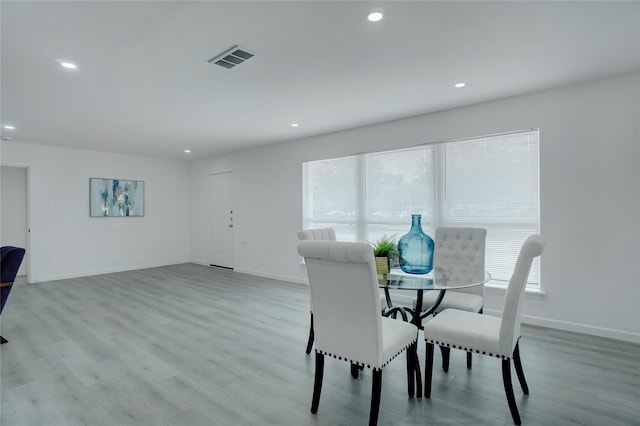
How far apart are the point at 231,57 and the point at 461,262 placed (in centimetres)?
268

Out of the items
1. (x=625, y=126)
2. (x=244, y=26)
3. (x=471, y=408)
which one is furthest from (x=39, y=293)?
(x=625, y=126)

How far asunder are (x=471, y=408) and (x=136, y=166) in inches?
296

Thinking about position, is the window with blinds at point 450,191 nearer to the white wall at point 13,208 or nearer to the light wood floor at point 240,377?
the light wood floor at point 240,377

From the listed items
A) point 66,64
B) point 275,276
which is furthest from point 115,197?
point 66,64

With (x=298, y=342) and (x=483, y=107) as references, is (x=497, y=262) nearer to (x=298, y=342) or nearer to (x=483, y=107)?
(x=483, y=107)

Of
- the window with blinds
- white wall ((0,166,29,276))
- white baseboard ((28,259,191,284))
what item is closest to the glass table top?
the window with blinds

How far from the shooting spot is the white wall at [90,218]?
5945 mm

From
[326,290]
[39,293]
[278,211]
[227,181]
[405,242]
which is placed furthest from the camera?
[227,181]

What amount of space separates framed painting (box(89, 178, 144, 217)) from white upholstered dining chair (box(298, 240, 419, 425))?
6.45 meters

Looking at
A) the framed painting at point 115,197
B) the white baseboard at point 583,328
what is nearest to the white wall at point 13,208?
the framed painting at point 115,197

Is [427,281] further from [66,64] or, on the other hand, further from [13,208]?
[13,208]

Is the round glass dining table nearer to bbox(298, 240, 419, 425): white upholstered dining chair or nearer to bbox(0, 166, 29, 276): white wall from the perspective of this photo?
bbox(298, 240, 419, 425): white upholstered dining chair

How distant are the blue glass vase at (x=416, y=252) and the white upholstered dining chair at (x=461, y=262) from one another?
0.24 m

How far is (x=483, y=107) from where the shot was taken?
3.87m
